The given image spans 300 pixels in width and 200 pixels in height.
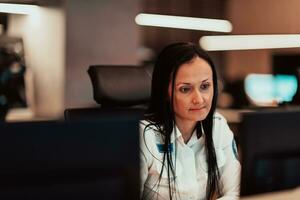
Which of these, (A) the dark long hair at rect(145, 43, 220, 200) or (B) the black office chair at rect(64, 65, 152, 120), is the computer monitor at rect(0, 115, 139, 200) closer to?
(A) the dark long hair at rect(145, 43, 220, 200)

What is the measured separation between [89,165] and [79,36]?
4.05 m

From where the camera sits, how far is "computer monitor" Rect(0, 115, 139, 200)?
2.96 feet

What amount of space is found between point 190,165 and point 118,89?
825 millimetres

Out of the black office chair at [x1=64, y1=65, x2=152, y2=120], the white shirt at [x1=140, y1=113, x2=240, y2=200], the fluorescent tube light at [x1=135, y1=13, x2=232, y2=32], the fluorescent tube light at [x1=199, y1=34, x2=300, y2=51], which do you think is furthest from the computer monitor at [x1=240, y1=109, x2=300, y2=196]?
the fluorescent tube light at [x1=199, y1=34, x2=300, y2=51]

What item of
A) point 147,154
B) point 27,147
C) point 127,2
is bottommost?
point 147,154

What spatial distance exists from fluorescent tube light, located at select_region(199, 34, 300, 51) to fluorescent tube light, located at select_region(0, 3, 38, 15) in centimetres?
241

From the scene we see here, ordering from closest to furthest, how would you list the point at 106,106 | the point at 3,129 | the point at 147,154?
the point at 3,129 < the point at 147,154 < the point at 106,106

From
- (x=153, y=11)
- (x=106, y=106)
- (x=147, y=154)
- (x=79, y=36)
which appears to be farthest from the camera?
(x=153, y=11)

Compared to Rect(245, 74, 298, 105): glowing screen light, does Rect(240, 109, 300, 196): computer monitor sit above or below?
above

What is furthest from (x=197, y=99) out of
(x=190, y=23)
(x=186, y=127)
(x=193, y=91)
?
(x=190, y=23)

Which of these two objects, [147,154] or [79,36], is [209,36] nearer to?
[79,36]

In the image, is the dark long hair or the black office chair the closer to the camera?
the dark long hair

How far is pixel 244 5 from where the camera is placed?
793 centimetres

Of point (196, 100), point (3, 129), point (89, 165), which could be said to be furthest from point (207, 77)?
point (3, 129)
